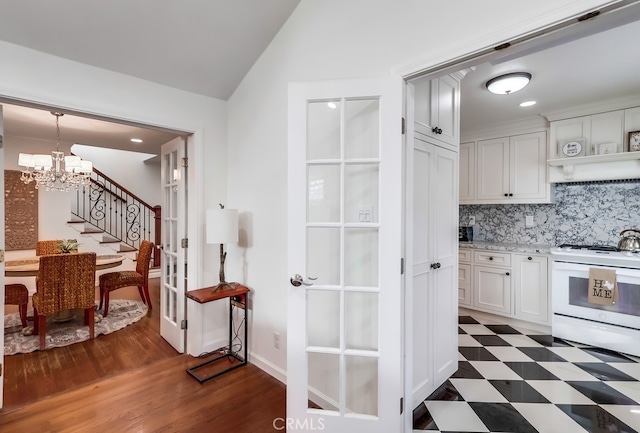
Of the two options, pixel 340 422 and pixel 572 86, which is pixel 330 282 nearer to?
pixel 340 422

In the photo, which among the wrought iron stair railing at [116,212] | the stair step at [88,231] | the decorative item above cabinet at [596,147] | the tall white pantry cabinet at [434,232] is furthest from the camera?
the wrought iron stair railing at [116,212]

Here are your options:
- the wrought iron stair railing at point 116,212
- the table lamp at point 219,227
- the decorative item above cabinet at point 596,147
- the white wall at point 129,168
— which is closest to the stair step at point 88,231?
the wrought iron stair railing at point 116,212

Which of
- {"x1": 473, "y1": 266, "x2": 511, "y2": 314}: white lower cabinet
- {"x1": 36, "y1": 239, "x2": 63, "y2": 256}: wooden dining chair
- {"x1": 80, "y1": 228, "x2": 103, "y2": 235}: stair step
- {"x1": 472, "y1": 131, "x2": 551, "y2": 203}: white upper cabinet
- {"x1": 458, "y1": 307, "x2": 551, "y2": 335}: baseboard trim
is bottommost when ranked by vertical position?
{"x1": 458, "y1": 307, "x2": 551, "y2": 335}: baseboard trim

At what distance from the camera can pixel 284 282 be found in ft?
7.38

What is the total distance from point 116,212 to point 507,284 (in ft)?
24.3

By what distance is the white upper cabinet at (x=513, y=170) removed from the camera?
11.4ft

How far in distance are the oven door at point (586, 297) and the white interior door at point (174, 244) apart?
373 cm

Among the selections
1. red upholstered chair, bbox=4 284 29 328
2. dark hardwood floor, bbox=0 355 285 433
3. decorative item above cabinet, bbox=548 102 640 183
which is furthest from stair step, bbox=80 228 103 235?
decorative item above cabinet, bbox=548 102 640 183

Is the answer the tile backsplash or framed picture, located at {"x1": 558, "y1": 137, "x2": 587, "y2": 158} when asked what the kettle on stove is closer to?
the tile backsplash

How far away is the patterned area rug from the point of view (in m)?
2.96

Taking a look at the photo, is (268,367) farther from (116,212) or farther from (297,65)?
(116,212)

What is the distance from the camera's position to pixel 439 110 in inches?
85.4

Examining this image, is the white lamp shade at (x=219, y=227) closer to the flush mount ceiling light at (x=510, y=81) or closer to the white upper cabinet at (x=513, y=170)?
the flush mount ceiling light at (x=510, y=81)

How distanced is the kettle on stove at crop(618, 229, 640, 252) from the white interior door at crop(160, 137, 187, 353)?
14.1 feet
